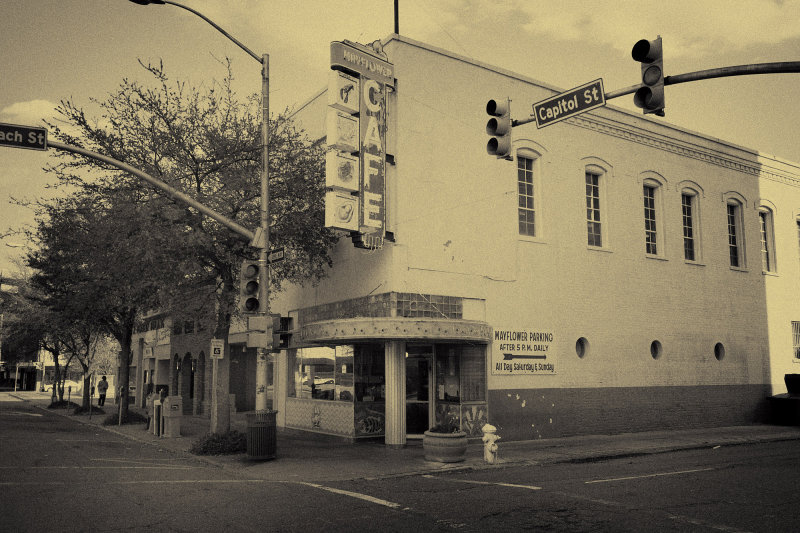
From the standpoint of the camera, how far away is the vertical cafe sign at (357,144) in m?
15.4

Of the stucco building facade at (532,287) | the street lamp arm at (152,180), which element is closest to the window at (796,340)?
the stucco building facade at (532,287)

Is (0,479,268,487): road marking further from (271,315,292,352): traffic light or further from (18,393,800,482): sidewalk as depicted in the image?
(271,315,292,352): traffic light

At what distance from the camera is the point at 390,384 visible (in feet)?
54.3

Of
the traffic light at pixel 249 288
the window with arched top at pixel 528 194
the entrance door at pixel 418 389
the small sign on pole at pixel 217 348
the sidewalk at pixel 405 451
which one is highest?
the window with arched top at pixel 528 194

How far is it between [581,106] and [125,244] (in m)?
10.8

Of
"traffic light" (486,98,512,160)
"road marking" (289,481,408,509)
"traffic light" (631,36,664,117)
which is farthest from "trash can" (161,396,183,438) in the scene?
"traffic light" (631,36,664,117)

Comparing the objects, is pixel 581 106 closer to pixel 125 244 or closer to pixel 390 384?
pixel 390 384

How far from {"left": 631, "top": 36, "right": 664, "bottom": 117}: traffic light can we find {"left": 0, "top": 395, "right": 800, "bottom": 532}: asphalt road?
208 inches

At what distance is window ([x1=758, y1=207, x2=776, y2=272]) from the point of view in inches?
1047

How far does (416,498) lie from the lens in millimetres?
10180

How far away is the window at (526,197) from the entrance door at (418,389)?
15.4 ft

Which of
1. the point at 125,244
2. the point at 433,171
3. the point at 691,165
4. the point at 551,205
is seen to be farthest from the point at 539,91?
the point at 125,244

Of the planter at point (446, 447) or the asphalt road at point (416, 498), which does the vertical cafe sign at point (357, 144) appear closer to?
the planter at point (446, 447)

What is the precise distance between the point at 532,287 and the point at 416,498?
988 centimetres
